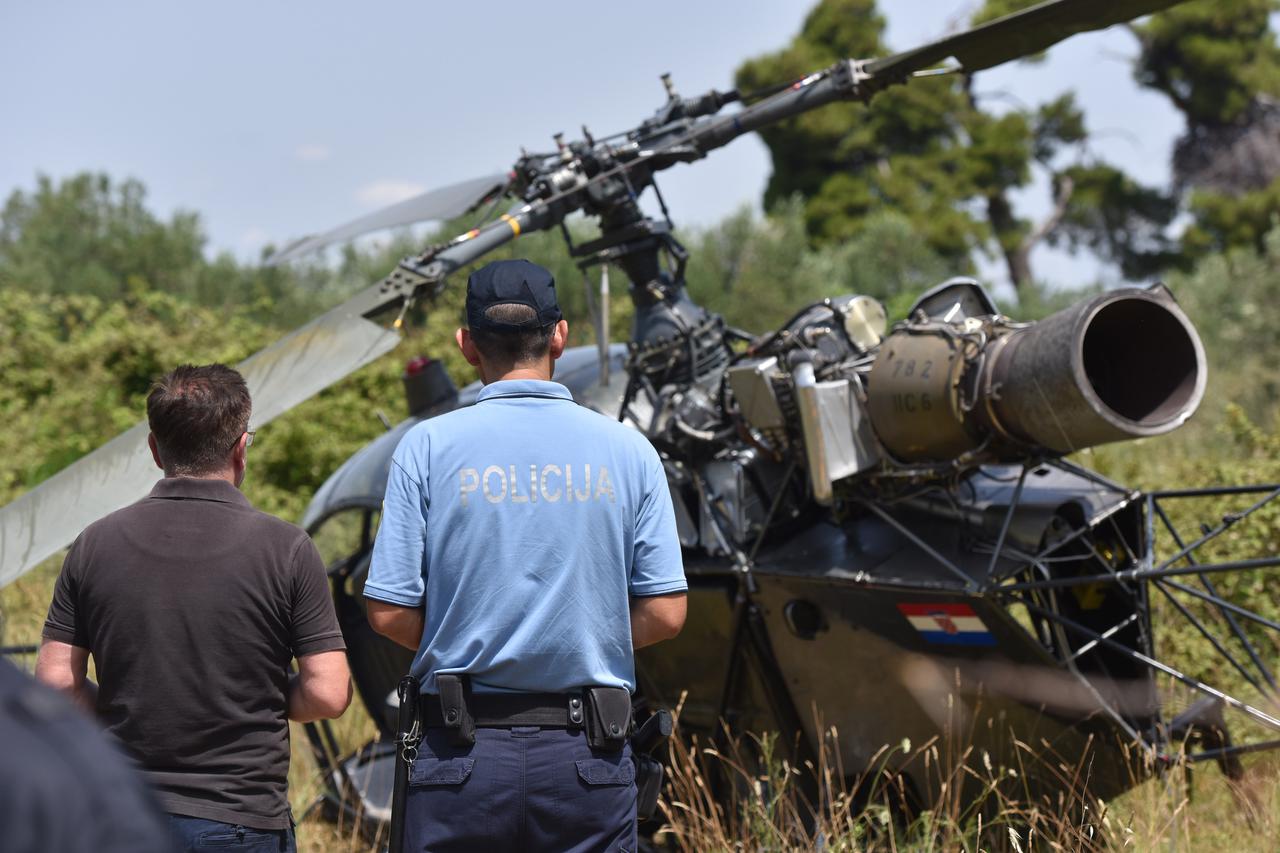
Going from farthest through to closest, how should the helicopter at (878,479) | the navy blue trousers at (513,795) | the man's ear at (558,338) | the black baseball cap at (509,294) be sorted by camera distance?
the helicopter at (878,479) < the man's ear at (558,338) < the black baseball cap at (509,294) < the navy blue trousers at (513,795)

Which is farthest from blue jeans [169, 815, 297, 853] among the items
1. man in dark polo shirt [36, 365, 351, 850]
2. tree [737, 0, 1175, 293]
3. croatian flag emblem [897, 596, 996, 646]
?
tree [737, 0, 1175, 293]

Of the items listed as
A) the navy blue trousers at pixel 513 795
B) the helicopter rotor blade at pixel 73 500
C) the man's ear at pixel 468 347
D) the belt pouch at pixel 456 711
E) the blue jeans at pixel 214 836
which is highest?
the man's ear at pixel 468 347

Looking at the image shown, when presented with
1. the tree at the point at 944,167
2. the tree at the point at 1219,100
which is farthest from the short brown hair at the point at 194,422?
the tree at the point at 1219,100

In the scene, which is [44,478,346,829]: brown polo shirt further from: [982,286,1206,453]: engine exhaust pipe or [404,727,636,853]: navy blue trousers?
[982,286,1206,453]: engine exhaust pipe

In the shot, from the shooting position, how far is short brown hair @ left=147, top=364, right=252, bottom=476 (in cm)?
283

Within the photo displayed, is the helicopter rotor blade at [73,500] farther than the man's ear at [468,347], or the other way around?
the helicopter rotor blade at [73,500]

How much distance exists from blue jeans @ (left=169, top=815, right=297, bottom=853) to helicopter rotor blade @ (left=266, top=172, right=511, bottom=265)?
385 centimetres

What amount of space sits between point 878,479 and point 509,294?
2.62 meters

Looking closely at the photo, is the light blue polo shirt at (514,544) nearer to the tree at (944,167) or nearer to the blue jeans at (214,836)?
the blue jeans at (214,836)

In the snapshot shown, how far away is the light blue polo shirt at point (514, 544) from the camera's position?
106 inches

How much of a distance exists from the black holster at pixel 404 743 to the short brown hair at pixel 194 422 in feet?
2.26

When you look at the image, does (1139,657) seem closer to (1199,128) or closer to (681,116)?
(681,116)

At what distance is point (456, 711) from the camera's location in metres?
2.65

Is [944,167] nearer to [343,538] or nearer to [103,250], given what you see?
[103,250]
